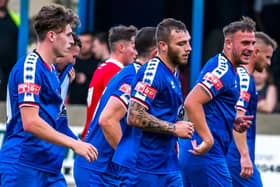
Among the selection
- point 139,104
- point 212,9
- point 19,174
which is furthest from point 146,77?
point 212,9

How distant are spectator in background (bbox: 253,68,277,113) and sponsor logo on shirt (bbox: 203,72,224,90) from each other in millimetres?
4830

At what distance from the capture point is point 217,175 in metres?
7.35

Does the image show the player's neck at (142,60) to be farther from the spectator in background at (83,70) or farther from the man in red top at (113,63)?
the spectator in background at (83,70)

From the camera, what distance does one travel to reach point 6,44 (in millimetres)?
13719

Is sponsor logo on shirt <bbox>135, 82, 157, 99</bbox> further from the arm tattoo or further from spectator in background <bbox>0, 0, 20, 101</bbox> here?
spectator in background <bbox>0, 0, 20, 101</bbox>

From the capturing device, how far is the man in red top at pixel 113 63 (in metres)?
8.18

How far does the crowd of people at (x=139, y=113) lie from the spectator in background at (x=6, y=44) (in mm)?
5024

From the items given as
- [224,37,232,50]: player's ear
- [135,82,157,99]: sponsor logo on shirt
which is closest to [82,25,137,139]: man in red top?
[224,37,232,50]: player's ear

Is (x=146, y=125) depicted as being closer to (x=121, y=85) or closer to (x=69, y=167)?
(x=121, y=85)

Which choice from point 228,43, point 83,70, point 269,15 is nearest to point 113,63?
point 228,43

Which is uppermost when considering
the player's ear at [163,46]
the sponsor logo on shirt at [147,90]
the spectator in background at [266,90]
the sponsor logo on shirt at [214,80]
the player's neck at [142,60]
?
the player's ear at [163,46]

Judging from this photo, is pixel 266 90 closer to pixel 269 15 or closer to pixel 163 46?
pixel 269 15

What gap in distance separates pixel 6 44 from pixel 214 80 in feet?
23.3

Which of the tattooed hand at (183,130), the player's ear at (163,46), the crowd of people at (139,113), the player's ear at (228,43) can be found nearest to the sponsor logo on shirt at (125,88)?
the crowd of people at (139,113)
